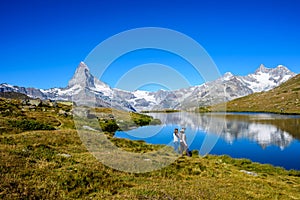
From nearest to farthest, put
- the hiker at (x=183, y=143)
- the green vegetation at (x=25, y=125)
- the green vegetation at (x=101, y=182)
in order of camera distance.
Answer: the green vegetation at (x=101, y=182)
the hiker at (x=183, y=143)
the green vegetation at (x=25, y=125)

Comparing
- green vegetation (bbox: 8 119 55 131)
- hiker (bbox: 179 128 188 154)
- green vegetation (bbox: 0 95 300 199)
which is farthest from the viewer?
green vegetation (bbox: 8 119 55 131)

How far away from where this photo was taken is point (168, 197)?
14812 millimetres

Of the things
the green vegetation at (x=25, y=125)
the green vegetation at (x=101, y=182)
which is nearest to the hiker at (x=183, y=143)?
the green vegetation at (x=101, y=182)

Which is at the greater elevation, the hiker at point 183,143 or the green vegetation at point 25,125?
the green vegetation at point 25,125

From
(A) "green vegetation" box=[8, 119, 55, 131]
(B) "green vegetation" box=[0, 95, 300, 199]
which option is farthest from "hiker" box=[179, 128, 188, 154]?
(A) "green vegetation" box=[8, 119, 55, 131]

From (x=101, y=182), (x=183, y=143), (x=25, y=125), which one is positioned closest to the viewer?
(x=101, y=182)

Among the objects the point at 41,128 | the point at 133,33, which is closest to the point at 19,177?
the point at 133,33

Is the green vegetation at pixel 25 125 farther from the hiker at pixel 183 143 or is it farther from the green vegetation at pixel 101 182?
the hiker at pixel 183 143

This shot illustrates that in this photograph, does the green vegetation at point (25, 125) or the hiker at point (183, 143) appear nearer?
the hiker at point (183, 143)

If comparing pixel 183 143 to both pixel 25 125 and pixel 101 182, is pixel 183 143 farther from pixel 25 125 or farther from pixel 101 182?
pixel 25 125

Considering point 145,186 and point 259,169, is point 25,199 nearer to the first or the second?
point 145,186

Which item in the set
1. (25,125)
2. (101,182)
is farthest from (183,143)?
(25,125)

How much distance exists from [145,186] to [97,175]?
351cm

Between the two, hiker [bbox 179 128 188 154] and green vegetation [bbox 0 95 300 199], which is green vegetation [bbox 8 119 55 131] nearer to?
green vegetation [bbox 0 95 300 199]
